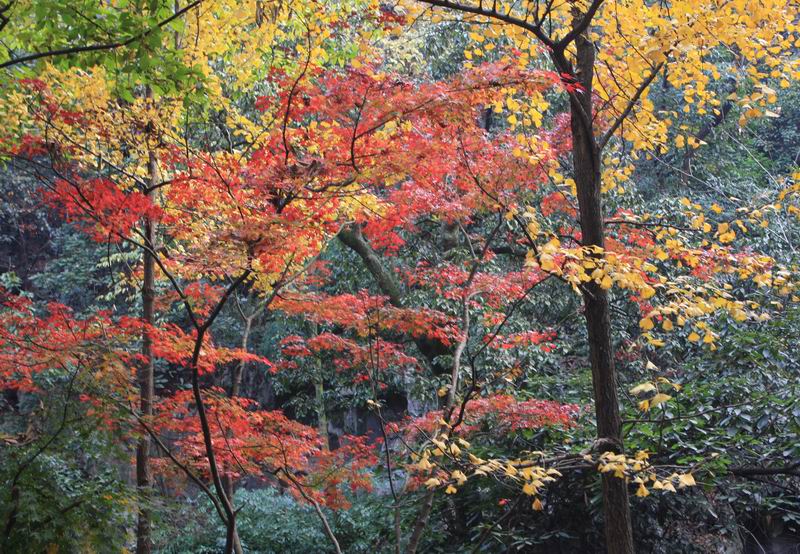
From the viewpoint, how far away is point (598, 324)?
3225mm

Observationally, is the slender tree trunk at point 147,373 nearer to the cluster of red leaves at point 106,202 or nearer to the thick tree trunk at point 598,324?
the cluster of red leaves at point 106,202

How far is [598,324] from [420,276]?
3.51 metres

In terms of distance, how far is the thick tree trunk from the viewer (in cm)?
309

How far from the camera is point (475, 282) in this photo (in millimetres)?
6211

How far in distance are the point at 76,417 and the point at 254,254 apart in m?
1.37

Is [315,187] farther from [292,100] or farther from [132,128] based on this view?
[132,128]

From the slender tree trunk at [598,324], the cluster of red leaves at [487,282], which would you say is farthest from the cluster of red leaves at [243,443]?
the slender tree trunk at [598,324]

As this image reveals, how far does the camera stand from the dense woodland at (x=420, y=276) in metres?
3.21

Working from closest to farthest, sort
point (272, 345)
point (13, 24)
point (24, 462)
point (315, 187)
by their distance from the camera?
point (24, 462)
point (13, 24)
point (315, 187)
point (272, 345)

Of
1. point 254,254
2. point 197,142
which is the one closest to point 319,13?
point 254,254

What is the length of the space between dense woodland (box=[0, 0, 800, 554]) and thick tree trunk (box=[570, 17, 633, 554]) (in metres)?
0.01

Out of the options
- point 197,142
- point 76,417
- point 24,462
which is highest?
point 197,142

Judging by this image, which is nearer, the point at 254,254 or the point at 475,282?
the point at 254,254

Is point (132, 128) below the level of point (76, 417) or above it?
above
